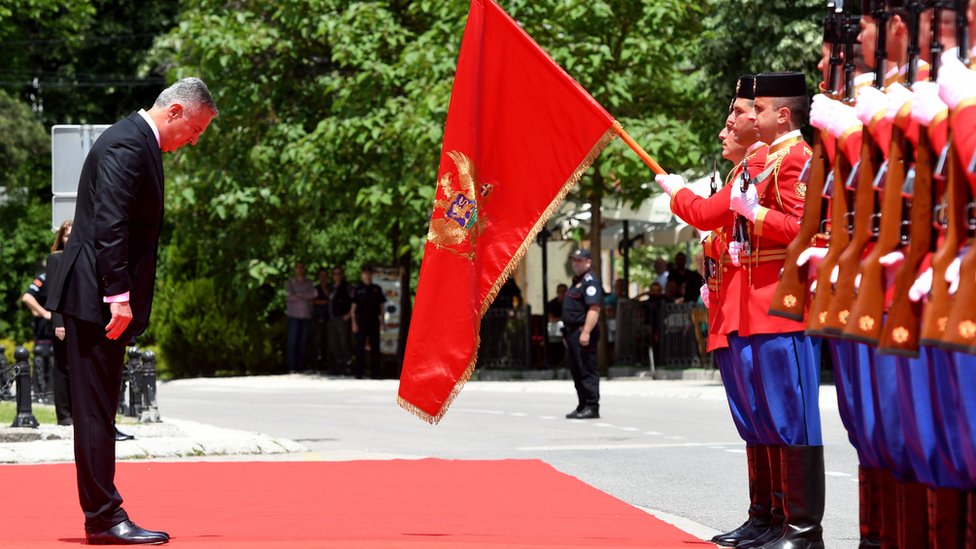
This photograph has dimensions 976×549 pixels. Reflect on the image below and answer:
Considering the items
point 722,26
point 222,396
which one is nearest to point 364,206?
point 222,396

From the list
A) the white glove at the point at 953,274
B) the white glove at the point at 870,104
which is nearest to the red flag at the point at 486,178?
the white glove at the point at 870,104

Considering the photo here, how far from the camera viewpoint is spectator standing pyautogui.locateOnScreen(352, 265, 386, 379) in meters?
29.7

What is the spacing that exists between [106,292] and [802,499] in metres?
3.06

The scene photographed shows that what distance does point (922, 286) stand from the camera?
15.7ft

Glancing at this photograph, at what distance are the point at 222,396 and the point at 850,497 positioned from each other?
15.9m

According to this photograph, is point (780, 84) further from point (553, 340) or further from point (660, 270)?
point (660, 270)

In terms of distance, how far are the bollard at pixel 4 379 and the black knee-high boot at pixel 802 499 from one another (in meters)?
12.2

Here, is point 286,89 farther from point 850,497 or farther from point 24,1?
point 850,497

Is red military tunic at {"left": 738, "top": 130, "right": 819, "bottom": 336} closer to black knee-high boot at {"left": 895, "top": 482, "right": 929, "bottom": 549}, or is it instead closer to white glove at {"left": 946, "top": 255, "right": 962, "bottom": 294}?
black knee-high boot at {"left": 895, "top": 482, "right": 929, "bottom": 549}

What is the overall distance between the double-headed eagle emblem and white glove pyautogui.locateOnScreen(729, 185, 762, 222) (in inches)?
59.6

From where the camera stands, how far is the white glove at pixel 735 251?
7.32m

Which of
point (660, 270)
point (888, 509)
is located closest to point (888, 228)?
point (888, 509)

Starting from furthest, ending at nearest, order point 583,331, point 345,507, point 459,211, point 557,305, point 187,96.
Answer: point 557,305
point 583,331
point 345,507
point 459,211
point 187,96

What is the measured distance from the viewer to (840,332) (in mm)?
5309
